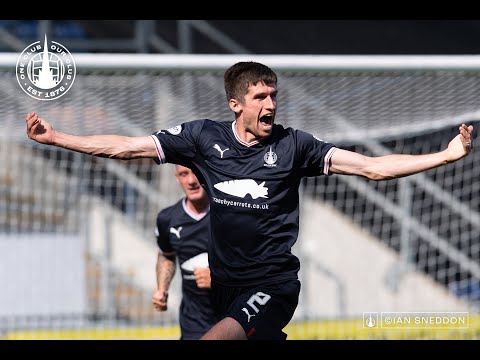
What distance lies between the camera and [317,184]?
15625 millimetres

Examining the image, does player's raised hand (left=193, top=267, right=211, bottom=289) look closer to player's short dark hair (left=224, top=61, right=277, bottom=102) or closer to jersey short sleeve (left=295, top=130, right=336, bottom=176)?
jersey short sleeve (left=295, top=130, right=336, bottom=176)

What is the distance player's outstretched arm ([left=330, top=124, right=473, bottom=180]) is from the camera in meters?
5.92

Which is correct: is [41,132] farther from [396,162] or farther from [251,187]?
[396,162]

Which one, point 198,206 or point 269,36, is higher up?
point 269,36

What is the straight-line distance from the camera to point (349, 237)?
48.4 feet

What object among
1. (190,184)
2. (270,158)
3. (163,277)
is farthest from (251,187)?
(163,277)

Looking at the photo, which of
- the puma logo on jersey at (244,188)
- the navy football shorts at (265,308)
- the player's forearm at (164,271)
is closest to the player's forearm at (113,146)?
the puma logo on jersey at (244,188)

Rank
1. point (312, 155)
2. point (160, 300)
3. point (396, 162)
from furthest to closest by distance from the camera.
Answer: point (160, 300) → point (312, 155) → point (396, 162)

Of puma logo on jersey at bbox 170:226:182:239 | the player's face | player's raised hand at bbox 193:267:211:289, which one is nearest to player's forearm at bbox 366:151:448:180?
the player's face

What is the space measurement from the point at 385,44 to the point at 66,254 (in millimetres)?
7411

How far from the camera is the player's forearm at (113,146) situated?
6.16m

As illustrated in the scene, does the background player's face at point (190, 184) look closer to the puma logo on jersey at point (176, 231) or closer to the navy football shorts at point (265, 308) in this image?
the puma logo on jersey at point (176, 231)

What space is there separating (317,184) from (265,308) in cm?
969
